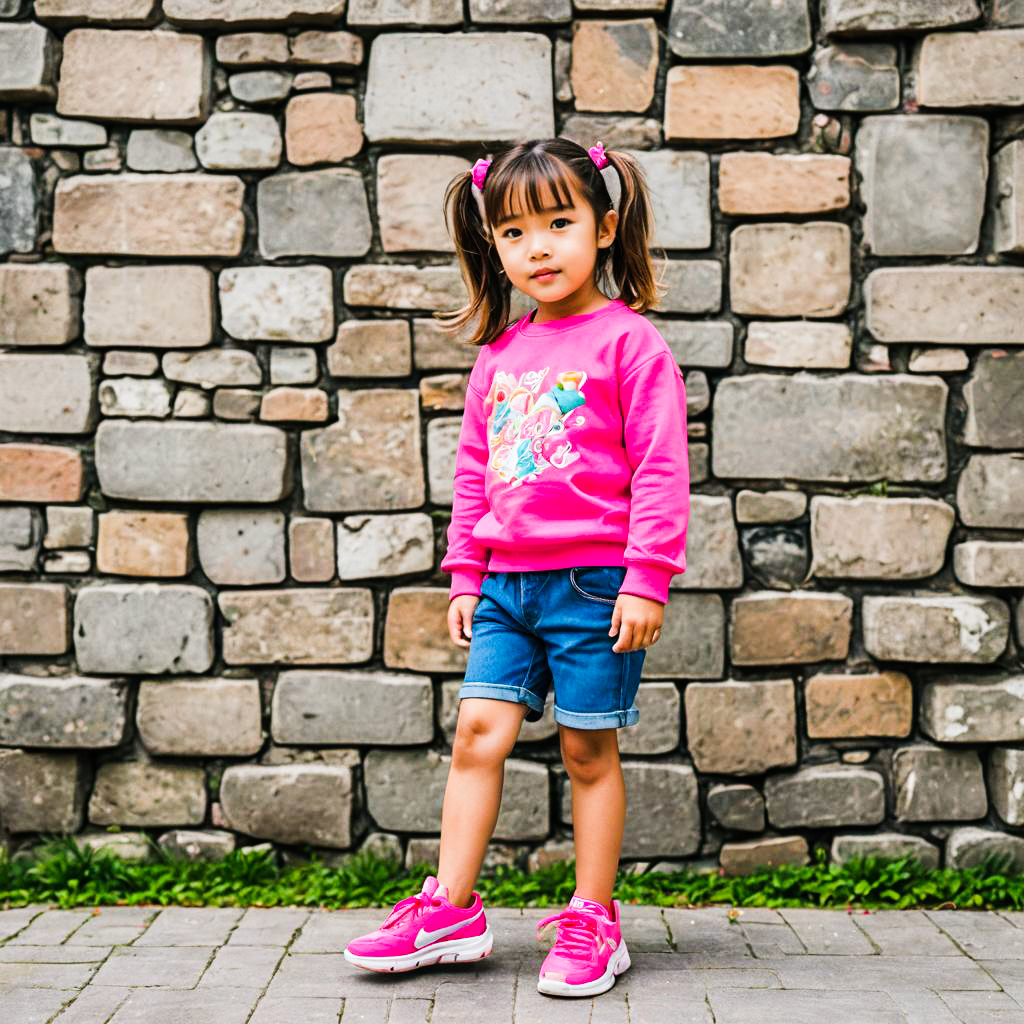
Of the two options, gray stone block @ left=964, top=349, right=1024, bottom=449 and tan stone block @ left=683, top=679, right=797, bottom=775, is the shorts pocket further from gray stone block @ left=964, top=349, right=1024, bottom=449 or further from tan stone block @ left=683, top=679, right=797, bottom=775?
gray stone block @ left=964, top=349, right=1024, bottom=449

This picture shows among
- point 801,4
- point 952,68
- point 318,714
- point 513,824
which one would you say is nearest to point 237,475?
point 318,714

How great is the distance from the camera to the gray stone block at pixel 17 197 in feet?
10.1

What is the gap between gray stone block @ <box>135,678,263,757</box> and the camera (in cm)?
308

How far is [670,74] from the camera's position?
9.91 ft

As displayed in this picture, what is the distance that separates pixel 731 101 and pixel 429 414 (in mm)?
1110

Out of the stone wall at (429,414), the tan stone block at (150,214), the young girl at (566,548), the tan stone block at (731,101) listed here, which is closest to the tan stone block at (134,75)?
the stone wall at (429,414)

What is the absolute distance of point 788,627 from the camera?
3043 mm

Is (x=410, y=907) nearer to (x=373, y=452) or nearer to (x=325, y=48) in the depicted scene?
(x=373, y=452)

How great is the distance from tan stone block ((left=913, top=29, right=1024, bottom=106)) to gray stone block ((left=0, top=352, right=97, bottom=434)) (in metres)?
2.31

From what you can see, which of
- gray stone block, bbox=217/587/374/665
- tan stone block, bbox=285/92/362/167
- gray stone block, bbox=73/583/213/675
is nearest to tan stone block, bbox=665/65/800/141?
tan stone block, bbox=285/92/362/167

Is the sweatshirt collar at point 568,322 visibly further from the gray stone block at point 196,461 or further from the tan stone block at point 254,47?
the tan stone block at point 254,47

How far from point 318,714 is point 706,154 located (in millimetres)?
1761

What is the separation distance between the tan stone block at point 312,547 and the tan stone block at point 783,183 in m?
1.33

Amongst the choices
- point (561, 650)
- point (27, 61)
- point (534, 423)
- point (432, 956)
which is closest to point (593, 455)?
point (534, 423)
